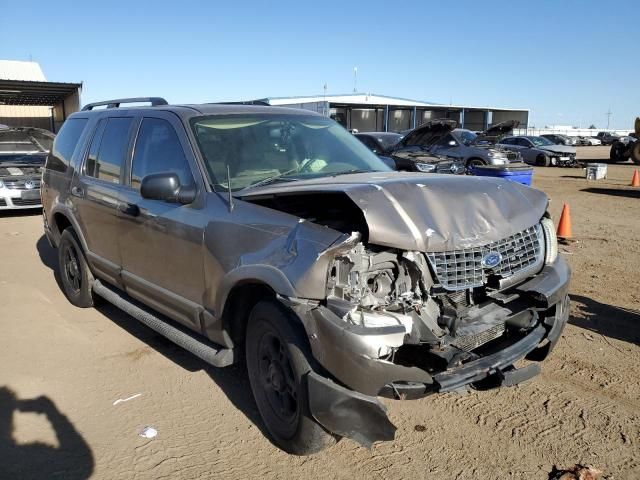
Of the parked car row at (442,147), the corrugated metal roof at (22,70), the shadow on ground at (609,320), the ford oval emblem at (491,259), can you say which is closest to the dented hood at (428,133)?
the parked car row at (442,147)

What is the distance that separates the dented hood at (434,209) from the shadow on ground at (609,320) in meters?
1.87

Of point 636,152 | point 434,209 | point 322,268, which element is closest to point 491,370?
point 434,209

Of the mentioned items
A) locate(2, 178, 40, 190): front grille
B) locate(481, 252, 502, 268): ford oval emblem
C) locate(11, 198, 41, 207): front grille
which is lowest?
locate(11, 198, 41, 207): front grille

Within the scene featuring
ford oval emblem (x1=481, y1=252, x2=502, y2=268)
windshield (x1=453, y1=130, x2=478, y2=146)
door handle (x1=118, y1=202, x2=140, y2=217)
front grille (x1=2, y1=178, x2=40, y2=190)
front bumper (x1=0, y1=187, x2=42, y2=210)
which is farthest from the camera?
windshield (x1=453, y1=130, x2=478, y2=146)

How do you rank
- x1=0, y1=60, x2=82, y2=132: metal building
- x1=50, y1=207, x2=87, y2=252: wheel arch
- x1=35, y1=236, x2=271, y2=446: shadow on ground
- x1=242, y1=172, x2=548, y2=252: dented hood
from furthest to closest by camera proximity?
x1=0, y1=60, x2=82, y2=132: metal building → x1=50, y1=207, x2=87, y2=252: wheel arch → x1=35, y1=236, x2=271, y2=446: shadow on ground → x1=242, y1=172, x2=548, y2=252: dented hood

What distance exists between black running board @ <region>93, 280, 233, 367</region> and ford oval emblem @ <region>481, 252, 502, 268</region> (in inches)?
65.5

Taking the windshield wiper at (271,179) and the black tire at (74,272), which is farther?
the black tire at (74,272)

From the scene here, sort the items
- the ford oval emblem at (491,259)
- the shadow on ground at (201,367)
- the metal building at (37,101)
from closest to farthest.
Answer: the ford oval emblem at (491,259)
the shadow on ground at (201,367)
the metal building at (37,101)

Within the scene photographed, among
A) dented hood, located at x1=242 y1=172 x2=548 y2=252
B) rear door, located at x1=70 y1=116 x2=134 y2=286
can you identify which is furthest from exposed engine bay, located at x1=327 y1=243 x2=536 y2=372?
rear door, located at x1=70 y1=116 x2=134 y2=286

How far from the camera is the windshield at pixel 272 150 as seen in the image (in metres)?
3.69

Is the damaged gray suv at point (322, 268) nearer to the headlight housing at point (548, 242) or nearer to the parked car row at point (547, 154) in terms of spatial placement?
the headlight housing at point (548, 242)

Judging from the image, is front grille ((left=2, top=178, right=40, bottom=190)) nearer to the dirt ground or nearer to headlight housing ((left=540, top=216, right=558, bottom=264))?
the dirt ground

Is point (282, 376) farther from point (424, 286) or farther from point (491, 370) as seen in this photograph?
point (491, 370)

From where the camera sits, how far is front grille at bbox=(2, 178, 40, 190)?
1096 centimetres
